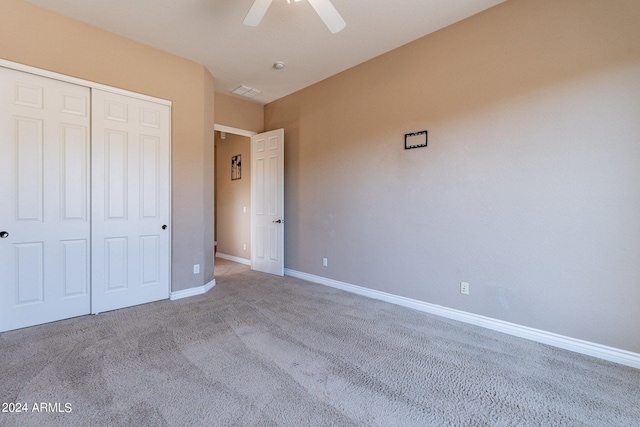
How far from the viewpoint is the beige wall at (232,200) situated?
18.5 ft

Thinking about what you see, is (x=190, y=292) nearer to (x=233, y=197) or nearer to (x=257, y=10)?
(x=233, y=197)

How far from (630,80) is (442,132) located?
4.40ft

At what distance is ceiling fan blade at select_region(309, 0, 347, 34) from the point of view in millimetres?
2020

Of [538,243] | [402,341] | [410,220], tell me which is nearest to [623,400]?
[538,243]

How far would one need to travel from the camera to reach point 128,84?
3150 mm

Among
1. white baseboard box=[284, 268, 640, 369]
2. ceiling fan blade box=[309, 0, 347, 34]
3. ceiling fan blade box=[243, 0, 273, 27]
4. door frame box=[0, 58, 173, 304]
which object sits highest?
ceiling fan blade box=[243, 0, 273, 27]

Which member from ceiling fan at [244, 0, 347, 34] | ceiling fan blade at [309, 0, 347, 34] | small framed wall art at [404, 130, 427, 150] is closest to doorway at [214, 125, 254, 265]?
small framed wall art at [404, 130, 427, 150]

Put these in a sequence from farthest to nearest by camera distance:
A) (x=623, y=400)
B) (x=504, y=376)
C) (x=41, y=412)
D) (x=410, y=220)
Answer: (x=410, y=220)
(x=504, y=376)
(x=623, y=400)
(x=41, y=412)

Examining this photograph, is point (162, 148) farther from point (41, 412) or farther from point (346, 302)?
point (346, 302)

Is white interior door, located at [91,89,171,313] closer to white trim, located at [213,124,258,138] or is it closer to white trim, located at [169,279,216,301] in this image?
white trim, located at [169,279,216,301]

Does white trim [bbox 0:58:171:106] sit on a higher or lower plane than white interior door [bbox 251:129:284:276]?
higher

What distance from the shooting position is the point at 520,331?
8.21 ft

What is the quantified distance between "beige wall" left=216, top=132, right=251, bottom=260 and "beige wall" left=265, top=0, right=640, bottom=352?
2.46 m

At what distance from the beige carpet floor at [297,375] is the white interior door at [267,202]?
190 cm
